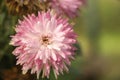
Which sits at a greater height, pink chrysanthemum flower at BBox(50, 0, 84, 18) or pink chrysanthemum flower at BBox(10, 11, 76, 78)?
pink chrysanthemum flower at BBox(50, 0, 84, 18)

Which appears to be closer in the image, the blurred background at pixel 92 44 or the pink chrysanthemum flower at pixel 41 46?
the pink chrysanthemum flower at pixel 41 46

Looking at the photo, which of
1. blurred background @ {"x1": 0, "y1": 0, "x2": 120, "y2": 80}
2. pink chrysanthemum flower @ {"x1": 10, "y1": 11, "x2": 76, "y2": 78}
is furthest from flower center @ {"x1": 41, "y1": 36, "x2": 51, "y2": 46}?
blurred background @ {"x1": 0, "y1": 0, "x2": 120, "y2": 80}

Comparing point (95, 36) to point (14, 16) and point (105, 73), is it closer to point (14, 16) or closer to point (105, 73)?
point (105, 73)

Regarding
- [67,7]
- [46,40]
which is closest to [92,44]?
[67,7]

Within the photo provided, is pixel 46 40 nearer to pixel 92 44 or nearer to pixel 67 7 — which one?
pixel 67 7

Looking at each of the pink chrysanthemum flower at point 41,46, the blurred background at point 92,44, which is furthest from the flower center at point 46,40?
the blurred background at point 92,44

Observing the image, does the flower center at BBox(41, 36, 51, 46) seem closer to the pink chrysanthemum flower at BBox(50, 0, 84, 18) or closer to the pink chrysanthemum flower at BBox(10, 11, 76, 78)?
the pink chrysanthemum flower at BBox(10, 11, 76, 78)

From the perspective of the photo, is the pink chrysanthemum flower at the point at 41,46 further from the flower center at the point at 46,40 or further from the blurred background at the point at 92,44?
the blurred background at the point at 92,44
